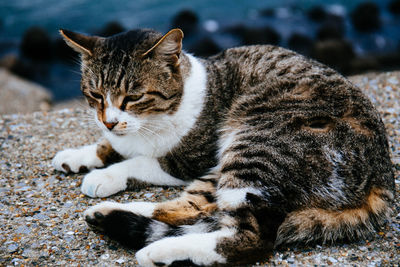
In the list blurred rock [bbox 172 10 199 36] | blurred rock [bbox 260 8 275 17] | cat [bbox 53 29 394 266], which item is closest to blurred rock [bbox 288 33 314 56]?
blurred rock [bbox 260 8 275 17]

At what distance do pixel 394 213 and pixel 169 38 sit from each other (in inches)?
86.8

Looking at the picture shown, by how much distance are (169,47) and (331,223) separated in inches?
70.0

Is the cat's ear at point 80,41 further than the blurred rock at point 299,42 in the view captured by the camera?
No

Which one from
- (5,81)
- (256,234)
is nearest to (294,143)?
(256,234)

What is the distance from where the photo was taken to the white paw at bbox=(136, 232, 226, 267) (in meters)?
2.41

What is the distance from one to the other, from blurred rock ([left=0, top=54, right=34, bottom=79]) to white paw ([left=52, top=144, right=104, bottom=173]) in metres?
7.21

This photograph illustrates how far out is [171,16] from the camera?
11.8m

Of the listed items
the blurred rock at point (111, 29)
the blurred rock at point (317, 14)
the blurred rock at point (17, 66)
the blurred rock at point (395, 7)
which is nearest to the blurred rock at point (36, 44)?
the blurred rock at point (17, 66)

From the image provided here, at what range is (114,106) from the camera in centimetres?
307

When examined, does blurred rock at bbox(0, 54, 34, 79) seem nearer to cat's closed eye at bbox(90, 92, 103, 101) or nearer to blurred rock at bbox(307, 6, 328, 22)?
cat's closed eye at bbox(90, 92, 103, 101)

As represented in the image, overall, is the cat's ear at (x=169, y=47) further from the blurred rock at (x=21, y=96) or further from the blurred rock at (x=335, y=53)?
the blurred rock at (x=335, y=53)

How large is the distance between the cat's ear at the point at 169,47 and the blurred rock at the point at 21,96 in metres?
5.50

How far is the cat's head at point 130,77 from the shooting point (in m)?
3.07

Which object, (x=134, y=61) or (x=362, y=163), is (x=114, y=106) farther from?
(x=362, y=163)
